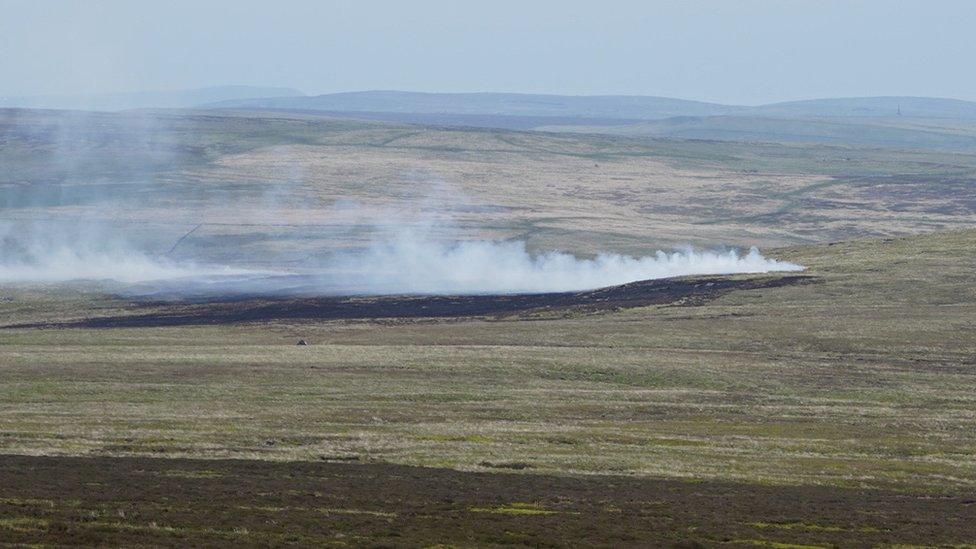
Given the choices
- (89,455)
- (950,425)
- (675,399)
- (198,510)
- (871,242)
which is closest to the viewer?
(198,510)

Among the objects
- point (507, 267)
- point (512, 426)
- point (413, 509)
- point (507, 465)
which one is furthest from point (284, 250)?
point (413, 509)

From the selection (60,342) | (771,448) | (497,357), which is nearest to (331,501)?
(771,448)

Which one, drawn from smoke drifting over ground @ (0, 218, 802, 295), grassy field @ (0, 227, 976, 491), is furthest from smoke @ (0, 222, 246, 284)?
grassy field @ (0, 227, 976, 491)

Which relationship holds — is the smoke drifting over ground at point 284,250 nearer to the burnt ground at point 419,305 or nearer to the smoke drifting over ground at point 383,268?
the smoke drifting over ground at point 383,268

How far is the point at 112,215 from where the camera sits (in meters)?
176

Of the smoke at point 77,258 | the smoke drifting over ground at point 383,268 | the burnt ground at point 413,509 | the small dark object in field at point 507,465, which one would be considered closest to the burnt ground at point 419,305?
the smoke drifting over ground at point 383,268

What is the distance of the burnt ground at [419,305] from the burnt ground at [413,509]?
5454 centimetres

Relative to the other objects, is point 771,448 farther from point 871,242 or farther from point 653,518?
point 871,242

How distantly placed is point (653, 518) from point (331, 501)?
9.32m

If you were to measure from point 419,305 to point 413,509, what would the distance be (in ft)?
222

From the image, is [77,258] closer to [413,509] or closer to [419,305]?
[419,305]

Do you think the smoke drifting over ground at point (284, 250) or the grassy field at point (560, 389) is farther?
the smoke drifting over ground at point (284, 250)

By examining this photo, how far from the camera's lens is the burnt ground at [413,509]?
35344mm

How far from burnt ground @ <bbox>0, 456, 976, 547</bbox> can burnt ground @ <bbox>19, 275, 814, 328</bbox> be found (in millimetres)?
54536
